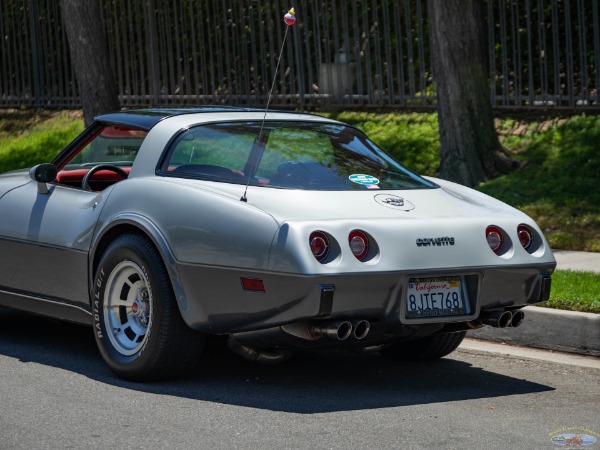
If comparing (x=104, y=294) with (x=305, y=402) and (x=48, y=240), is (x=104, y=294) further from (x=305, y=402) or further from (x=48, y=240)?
(x=305, y=402)

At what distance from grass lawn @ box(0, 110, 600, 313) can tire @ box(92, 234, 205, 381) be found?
301 centimetres

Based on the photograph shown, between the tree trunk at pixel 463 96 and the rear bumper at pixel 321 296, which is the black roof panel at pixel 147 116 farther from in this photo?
the tree trunk at pixel 463 96

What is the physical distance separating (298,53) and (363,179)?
10786 mm

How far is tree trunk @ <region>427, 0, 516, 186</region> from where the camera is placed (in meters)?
13.0

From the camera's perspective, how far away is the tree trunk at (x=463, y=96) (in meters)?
13.0

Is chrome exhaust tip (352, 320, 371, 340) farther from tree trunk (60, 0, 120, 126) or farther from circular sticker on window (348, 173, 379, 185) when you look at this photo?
tree trunk (60, 0, 120, 126)

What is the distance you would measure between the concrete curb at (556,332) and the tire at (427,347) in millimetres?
683

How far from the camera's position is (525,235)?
6.49m

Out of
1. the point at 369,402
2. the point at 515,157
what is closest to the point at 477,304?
the point at 369,402

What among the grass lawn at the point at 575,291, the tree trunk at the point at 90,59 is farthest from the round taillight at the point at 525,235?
the tree trunk at the point at 90,59

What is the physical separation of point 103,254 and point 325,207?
137 cm

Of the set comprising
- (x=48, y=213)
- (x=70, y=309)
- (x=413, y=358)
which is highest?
(x=48, y=213)

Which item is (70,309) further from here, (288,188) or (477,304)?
(477,304)

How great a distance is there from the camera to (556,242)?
36.1ft
